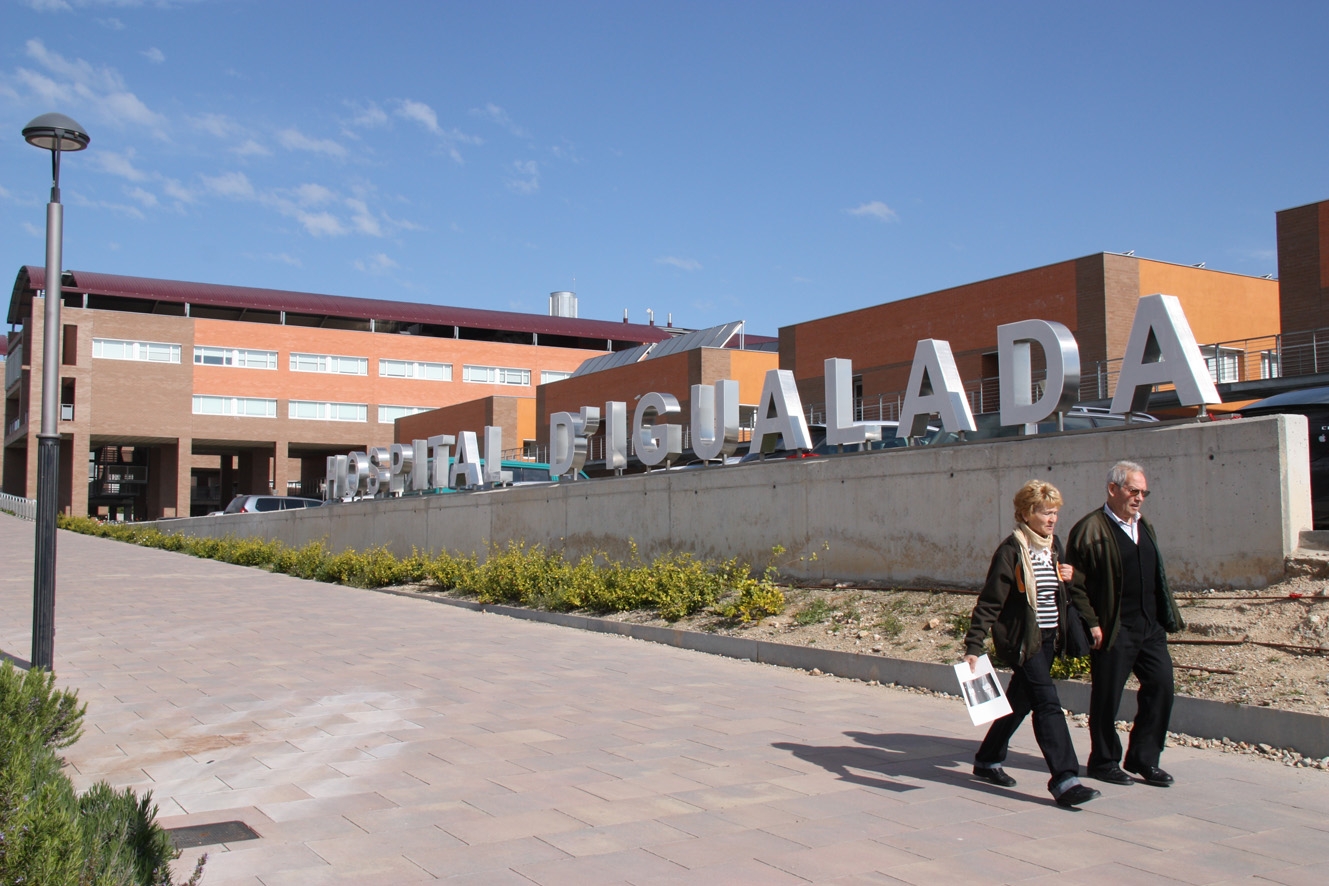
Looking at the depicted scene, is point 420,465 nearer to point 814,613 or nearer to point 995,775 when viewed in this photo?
point 814,613

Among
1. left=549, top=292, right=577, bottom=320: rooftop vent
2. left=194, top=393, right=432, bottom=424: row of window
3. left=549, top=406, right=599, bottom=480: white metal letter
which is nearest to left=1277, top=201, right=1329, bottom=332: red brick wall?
left=549, top=406, right=599, bottom=480: white metal letter

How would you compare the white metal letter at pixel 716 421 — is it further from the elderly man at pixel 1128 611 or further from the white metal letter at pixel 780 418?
the elderly man at pixel 1128 611

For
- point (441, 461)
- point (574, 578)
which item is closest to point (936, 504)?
point (574, 578)

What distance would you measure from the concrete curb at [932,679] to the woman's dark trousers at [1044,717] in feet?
6.47

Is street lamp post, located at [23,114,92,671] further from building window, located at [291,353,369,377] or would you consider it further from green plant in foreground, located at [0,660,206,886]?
building window, located at [291,353,369,377]

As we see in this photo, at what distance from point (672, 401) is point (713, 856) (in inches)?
518

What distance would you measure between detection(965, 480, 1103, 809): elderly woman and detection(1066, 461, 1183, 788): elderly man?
117 mm

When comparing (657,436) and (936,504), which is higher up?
(657,436)

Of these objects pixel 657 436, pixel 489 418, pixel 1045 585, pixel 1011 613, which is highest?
pixel 489 418

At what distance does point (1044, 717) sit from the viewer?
574 cm

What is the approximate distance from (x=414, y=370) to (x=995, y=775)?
60524mm

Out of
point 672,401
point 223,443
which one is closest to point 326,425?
point 223,443

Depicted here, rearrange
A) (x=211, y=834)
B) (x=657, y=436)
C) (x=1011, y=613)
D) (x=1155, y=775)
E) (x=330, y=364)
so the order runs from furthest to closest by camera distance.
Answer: (x=330, y=364)
(x=657, y=436)
(x=1155, y=775)
(x=1011, y=613)
(x=211, y=834)

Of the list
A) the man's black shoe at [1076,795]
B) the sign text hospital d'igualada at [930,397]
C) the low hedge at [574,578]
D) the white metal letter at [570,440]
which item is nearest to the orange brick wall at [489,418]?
the low hedge at [574,578]
